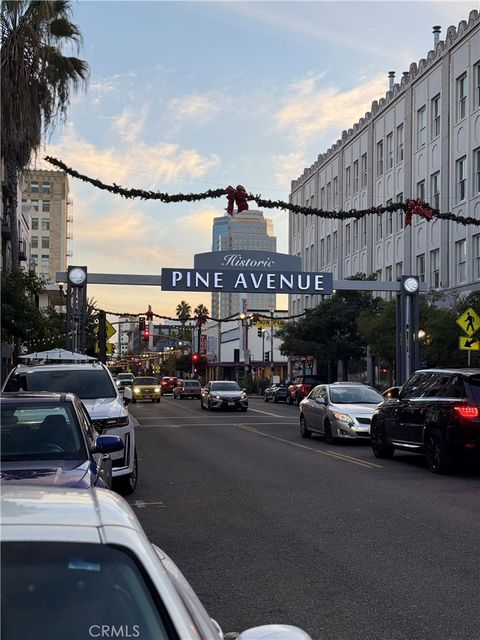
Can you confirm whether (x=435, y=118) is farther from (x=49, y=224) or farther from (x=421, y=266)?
(x=49, y=224)

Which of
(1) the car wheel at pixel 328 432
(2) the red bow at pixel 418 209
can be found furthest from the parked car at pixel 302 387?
(1) the car wheel at pixel 328 432

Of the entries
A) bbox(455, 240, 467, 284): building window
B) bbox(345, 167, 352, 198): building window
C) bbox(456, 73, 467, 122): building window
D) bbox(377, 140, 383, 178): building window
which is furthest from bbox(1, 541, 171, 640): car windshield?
bbox(345, 167, 352, 198): building window

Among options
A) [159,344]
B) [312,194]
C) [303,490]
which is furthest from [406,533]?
[159,344]

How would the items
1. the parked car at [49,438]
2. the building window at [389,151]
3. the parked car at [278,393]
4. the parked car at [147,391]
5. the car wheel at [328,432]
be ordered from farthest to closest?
the parked car at [278,393] < the parked car at [147,391] < the building window at [389,151] < the car wheel at [328,432] < the parked car at [49,438]

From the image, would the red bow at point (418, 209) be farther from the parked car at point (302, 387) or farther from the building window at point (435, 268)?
the parked car at point (302, 387)

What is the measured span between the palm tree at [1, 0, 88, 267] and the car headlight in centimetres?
1215

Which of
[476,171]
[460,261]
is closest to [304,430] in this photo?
[460,261]

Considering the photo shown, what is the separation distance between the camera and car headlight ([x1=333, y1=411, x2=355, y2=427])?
20188mm

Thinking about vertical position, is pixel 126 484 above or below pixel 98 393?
below

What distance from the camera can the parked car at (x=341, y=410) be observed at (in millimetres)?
20219

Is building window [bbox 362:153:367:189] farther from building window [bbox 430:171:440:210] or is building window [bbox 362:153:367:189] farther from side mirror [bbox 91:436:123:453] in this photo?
side mirror [bbox 91:436:123:453]

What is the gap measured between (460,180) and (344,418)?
23.1 meters

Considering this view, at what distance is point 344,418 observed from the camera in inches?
799
